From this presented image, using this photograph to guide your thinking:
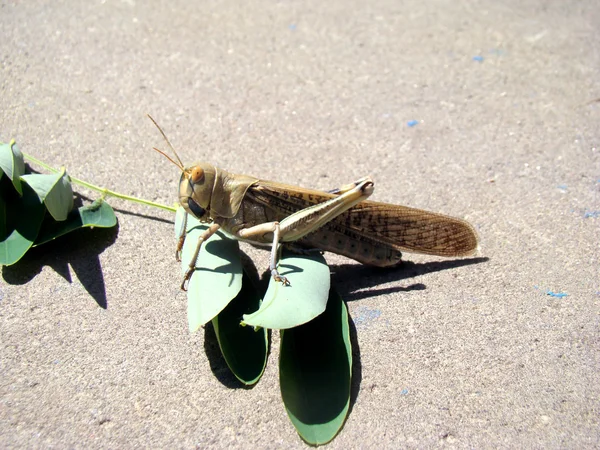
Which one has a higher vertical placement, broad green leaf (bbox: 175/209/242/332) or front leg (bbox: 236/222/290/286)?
front leg (bbox: 236/222/290/286)

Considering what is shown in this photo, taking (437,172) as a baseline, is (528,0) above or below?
above

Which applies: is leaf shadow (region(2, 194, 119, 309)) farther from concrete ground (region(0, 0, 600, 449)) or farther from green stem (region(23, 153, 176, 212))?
green stem (region(23, 153, 176, 212))

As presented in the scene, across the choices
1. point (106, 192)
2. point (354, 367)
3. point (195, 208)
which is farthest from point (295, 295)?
point (106, 192)

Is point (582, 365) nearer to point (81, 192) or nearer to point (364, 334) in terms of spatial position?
point (364, 334)

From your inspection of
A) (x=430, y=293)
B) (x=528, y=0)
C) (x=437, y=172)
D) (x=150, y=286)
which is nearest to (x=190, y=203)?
(x=150, y=286)

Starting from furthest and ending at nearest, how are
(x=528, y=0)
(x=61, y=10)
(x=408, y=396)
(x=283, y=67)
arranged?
(x=528, y=0)
(x=61, y=10)
(x=283, y=67)
(x=408, y=396)

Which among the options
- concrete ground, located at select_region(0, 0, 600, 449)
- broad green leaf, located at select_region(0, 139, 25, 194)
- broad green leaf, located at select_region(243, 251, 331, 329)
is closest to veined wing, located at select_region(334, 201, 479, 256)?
concrete ground, located at select_region(0, 0, 600, 449)
